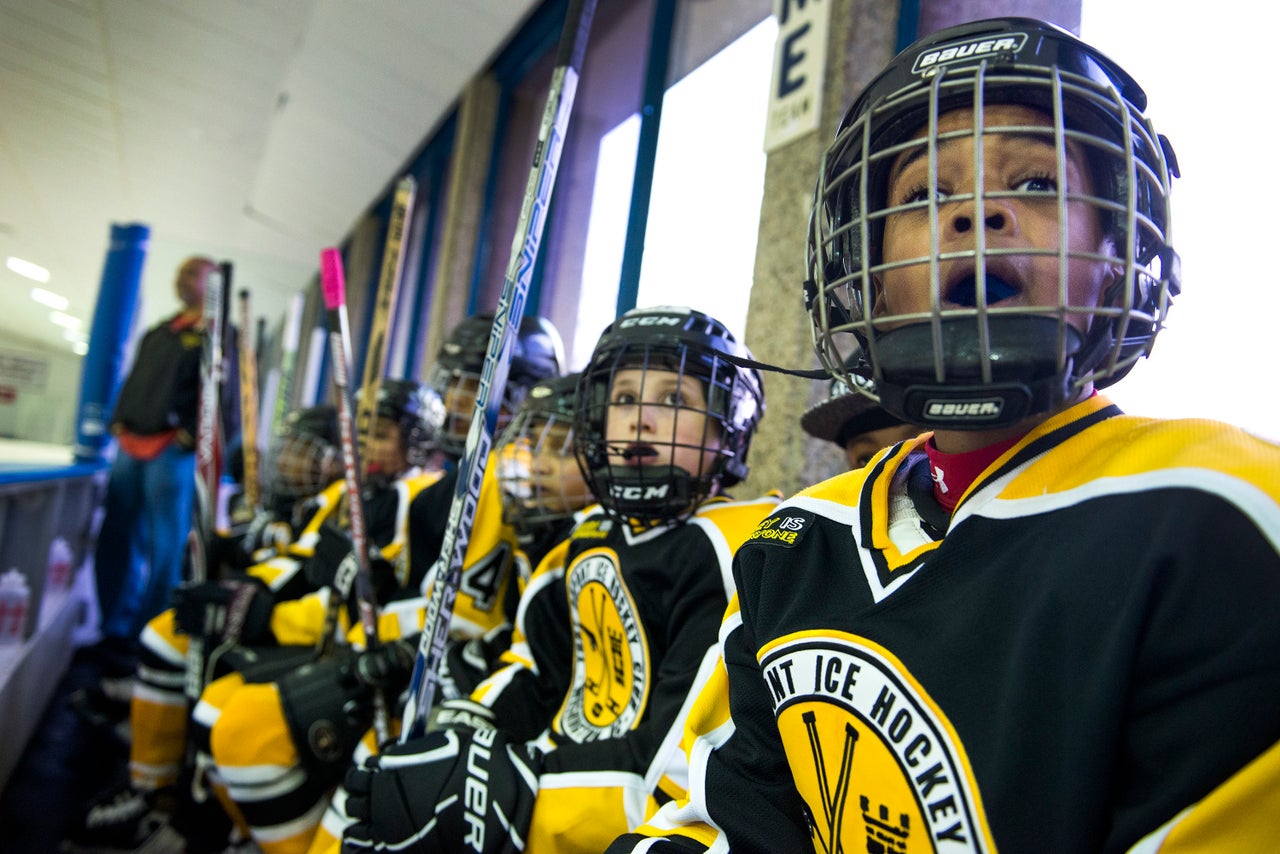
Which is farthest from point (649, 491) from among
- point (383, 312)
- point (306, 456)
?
point (306, 456)

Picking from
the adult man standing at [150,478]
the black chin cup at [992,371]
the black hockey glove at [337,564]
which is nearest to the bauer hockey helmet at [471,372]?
the black hockey glove at [337,564]

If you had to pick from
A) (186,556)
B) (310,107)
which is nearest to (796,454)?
(186,556)

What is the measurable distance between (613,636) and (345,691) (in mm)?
656

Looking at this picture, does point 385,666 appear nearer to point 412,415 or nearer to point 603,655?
point 603,655

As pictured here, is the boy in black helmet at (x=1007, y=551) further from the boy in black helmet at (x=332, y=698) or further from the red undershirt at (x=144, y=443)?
the red undershirt at (x=144, y=443)

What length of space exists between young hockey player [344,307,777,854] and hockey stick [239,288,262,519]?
2.98 m

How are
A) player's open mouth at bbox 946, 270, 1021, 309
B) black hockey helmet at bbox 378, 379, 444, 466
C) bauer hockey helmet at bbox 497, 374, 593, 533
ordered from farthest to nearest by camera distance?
1. black hockey helmet at bbox 378, 379, 444, 466
2. bauer hockey helmet at bbox 497, 374, 593, 533
3. player's open mouth at bbox 946, 270, 1021, 309

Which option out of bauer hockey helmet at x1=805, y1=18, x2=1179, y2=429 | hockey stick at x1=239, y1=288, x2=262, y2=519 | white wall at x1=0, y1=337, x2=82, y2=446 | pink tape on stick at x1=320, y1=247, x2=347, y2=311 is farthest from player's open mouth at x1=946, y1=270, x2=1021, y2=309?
hockey stick at x1=239, y1=288, x2=262, y2=519

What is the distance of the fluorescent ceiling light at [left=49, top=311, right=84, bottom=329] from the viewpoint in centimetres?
237

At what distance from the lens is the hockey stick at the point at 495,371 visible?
3.73 ft

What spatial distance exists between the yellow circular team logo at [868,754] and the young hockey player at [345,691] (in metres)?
0.85

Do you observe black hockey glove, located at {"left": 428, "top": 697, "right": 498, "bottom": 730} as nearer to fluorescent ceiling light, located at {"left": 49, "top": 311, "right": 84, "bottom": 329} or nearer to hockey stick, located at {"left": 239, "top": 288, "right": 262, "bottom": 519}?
fluorescent ceiling light, located at {"left": 49, "top": 311, "right": 84, "bottom": 329}

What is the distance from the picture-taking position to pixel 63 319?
249cm

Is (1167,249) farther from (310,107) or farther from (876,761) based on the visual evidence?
(310,107)
